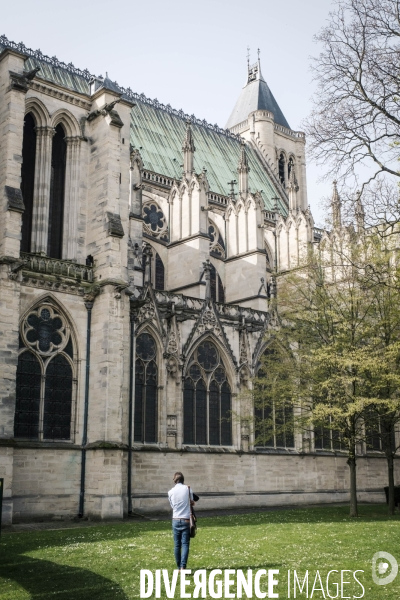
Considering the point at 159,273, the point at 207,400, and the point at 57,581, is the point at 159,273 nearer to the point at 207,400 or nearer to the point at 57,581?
the point at 207,400

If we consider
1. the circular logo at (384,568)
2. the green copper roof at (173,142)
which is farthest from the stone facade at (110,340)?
the circular logo at (384,568)

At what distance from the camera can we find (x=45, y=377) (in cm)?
2181

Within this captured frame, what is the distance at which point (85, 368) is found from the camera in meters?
22.5

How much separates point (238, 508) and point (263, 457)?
2585 millimetres

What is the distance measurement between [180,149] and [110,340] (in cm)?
2180

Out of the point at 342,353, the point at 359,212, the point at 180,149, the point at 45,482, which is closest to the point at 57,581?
the point at 359,212

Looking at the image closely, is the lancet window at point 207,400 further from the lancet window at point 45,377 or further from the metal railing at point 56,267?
the metal railing at point 56,267

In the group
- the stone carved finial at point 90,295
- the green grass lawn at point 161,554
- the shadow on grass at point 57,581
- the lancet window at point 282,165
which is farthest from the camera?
the lancet window at point 282,165

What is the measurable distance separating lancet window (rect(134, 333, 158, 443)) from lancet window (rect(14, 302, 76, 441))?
3.13 m

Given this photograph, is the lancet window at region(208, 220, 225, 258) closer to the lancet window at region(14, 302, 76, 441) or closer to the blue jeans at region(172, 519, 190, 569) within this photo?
the lancet window at region(14, 302, 76, 441)

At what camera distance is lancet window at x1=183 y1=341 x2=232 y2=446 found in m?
26.3

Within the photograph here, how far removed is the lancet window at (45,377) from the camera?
69.7ft

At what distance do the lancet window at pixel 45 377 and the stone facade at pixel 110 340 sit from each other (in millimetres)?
40

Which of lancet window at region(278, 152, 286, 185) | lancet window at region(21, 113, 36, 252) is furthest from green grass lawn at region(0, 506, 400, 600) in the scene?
lancet window at region(278, 152, 286, 185)
